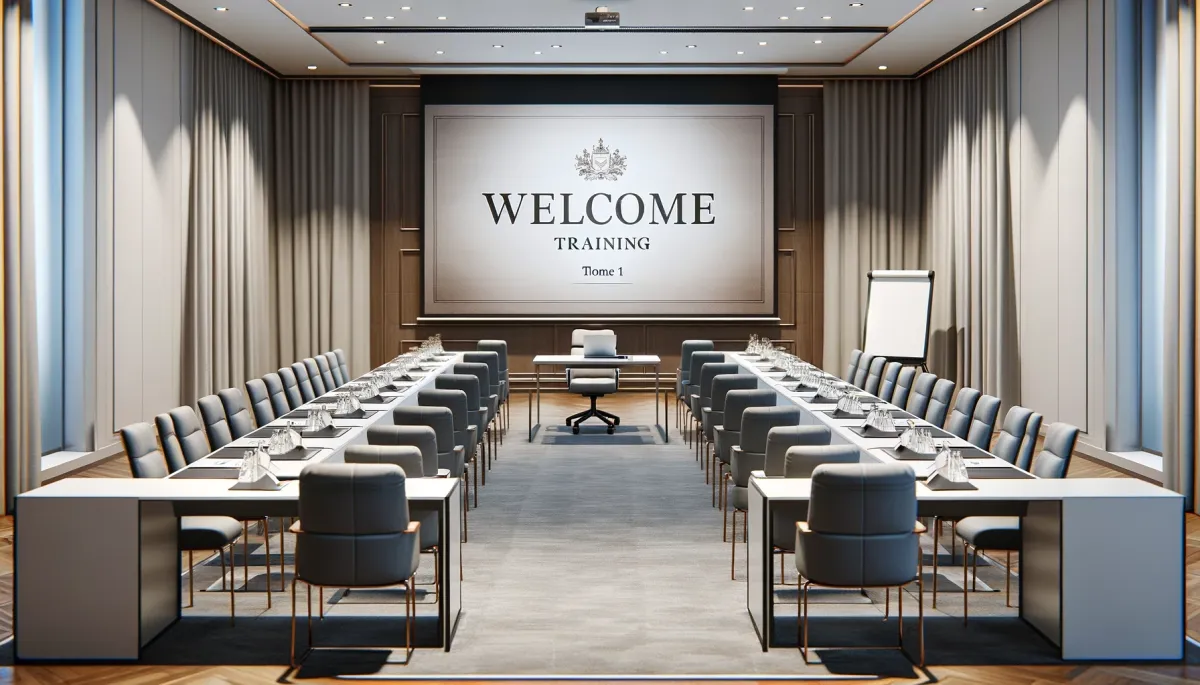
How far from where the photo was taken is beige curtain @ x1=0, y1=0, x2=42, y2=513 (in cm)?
722

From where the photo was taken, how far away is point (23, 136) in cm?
739

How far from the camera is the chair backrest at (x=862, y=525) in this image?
4.26 m

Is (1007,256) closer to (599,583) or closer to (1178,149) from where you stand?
(1178,149)

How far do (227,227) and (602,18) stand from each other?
464cm

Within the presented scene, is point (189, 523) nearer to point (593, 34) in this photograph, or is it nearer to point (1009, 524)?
point (1009, 524)

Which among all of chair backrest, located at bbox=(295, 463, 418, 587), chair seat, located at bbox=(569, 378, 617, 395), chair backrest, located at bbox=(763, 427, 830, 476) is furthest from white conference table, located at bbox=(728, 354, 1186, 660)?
chair seat, located at bbox=(569, 378, 617, 395)

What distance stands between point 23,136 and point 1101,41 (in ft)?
26.3

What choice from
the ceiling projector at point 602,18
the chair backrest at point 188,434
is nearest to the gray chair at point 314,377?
the chair backrest at point 188,434

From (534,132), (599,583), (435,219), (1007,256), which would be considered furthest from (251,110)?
(599,583)

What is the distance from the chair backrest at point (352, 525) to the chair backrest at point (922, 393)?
4444 mm

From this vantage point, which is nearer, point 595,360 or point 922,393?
point 922,393

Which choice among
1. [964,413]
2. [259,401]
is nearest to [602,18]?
[259,401]

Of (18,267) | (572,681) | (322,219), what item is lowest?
(572,681)

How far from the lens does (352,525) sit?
4312mm
